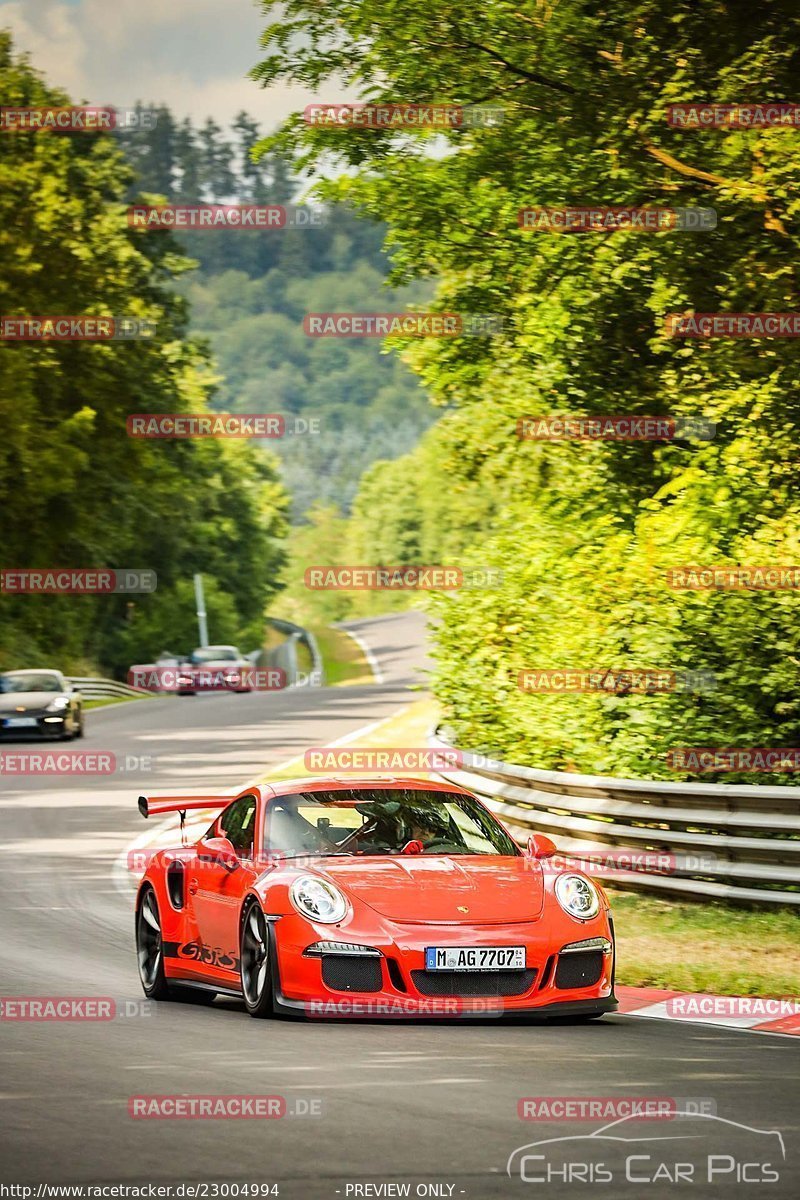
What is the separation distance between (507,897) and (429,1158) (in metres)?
3.49

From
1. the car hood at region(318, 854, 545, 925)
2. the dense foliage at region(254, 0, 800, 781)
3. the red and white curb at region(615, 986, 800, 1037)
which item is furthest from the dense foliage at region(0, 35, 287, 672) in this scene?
the car hood at region(318, 854, 545, 925)

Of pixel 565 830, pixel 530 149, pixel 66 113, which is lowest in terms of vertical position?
pixel 565 830

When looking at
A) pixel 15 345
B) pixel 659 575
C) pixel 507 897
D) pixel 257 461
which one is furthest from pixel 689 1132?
pixel 257 461

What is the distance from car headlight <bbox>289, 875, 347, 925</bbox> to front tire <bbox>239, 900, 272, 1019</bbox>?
232 mm

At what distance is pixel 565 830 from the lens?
15883 mm

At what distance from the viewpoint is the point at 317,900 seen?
973 cm

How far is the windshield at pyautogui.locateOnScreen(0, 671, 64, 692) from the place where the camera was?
123 feet

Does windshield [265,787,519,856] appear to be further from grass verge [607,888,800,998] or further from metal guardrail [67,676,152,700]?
metal guardrail [67,676,152,700]

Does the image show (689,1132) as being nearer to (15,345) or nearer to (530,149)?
(530,149)

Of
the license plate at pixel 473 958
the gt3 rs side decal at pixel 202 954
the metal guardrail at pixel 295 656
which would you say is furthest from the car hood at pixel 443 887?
the metal guardrail at pixel 295 656

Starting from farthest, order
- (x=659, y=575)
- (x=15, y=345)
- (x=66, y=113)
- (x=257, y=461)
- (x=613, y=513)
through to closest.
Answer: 1. (x=257, y=461)
2. (x=66, y=113)
3. (x=15, y=345)
4. (x=613, y=513)
5. (x=659, y=575)

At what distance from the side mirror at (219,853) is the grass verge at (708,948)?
8.35ft

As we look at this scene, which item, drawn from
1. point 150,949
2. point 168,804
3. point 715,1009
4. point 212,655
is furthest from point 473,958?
point 212,655

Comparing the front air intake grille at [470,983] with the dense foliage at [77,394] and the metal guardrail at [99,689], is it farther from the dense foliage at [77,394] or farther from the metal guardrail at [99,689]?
the metal guardrail at [99,689]
